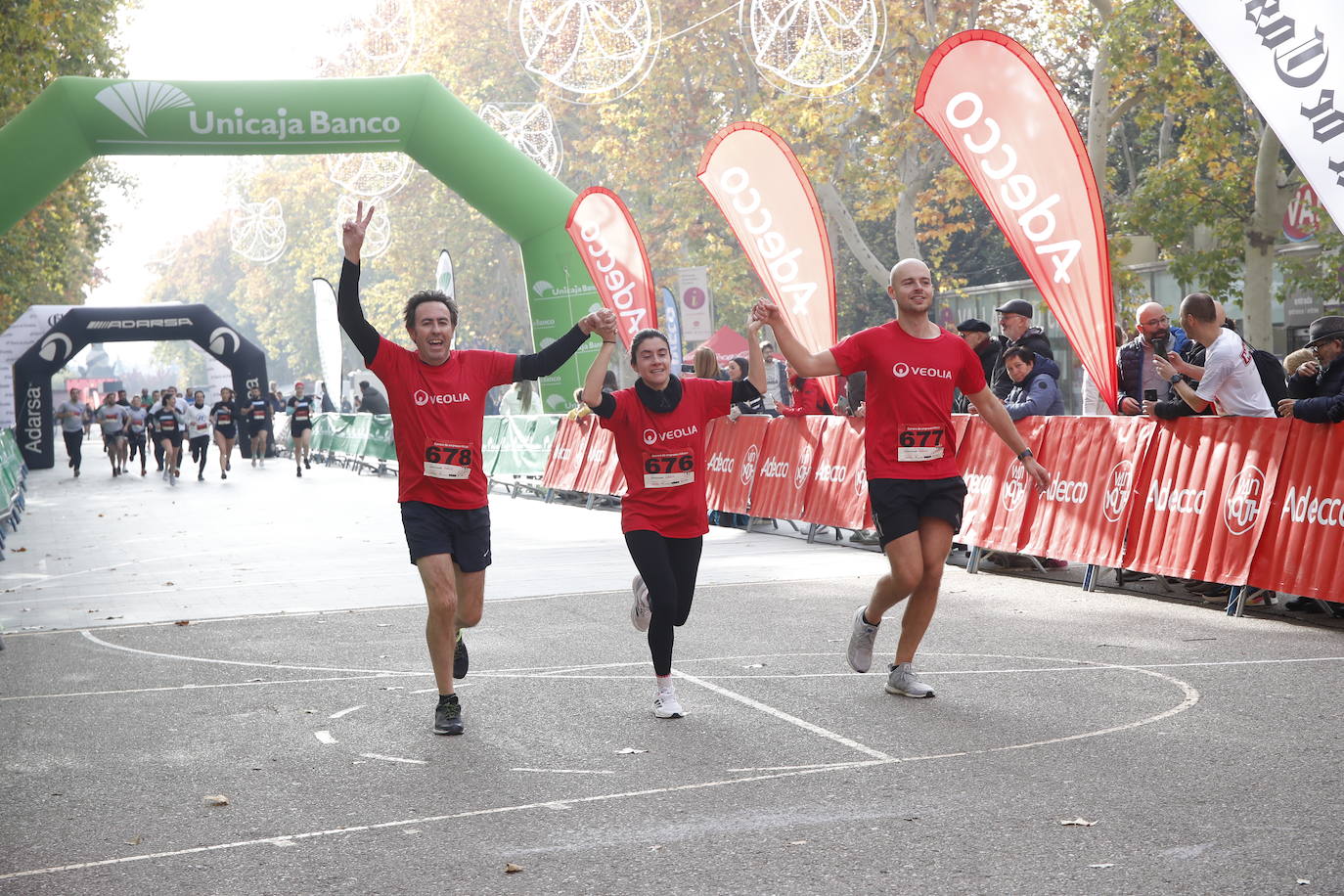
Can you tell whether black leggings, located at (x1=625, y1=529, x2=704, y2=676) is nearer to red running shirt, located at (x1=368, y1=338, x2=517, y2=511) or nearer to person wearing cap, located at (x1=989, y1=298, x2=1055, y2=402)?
red running shirt, located at (x1=368, y1=338, x2=517, y2=511)

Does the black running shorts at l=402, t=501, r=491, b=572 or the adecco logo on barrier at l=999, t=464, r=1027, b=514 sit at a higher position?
the adecco logo on barrier at l=999, t=464, r=1027, b=514

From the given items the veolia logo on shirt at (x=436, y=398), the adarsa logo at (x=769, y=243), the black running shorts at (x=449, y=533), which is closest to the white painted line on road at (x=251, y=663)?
the black running shorts at (x=449, y=533)

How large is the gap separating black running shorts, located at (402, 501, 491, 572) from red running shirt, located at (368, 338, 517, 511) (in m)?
0.05

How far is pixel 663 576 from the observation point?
23.1 ft

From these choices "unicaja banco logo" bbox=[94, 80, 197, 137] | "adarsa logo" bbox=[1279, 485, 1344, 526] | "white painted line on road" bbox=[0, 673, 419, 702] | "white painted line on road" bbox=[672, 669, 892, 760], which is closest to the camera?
"white painted line on road" bbox=[672, 669, 892, 760]

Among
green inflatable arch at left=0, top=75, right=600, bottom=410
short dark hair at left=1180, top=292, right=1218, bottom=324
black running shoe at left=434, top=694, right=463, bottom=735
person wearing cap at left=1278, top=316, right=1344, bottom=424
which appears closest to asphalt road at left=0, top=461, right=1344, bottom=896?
black running shoe at left=434, top=694, right=463, bottom=735

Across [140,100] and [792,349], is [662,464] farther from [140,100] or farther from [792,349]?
[140,100]

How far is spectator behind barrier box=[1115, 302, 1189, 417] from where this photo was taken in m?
10.8

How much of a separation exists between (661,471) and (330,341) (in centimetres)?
3618

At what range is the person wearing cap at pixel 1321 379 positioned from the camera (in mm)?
9055

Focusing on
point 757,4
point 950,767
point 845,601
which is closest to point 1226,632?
point 845,601

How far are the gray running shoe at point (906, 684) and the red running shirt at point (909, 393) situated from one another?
936mm

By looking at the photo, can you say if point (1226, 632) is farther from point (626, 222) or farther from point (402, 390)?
A: point (626, 222)

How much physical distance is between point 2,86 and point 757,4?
382 inches
